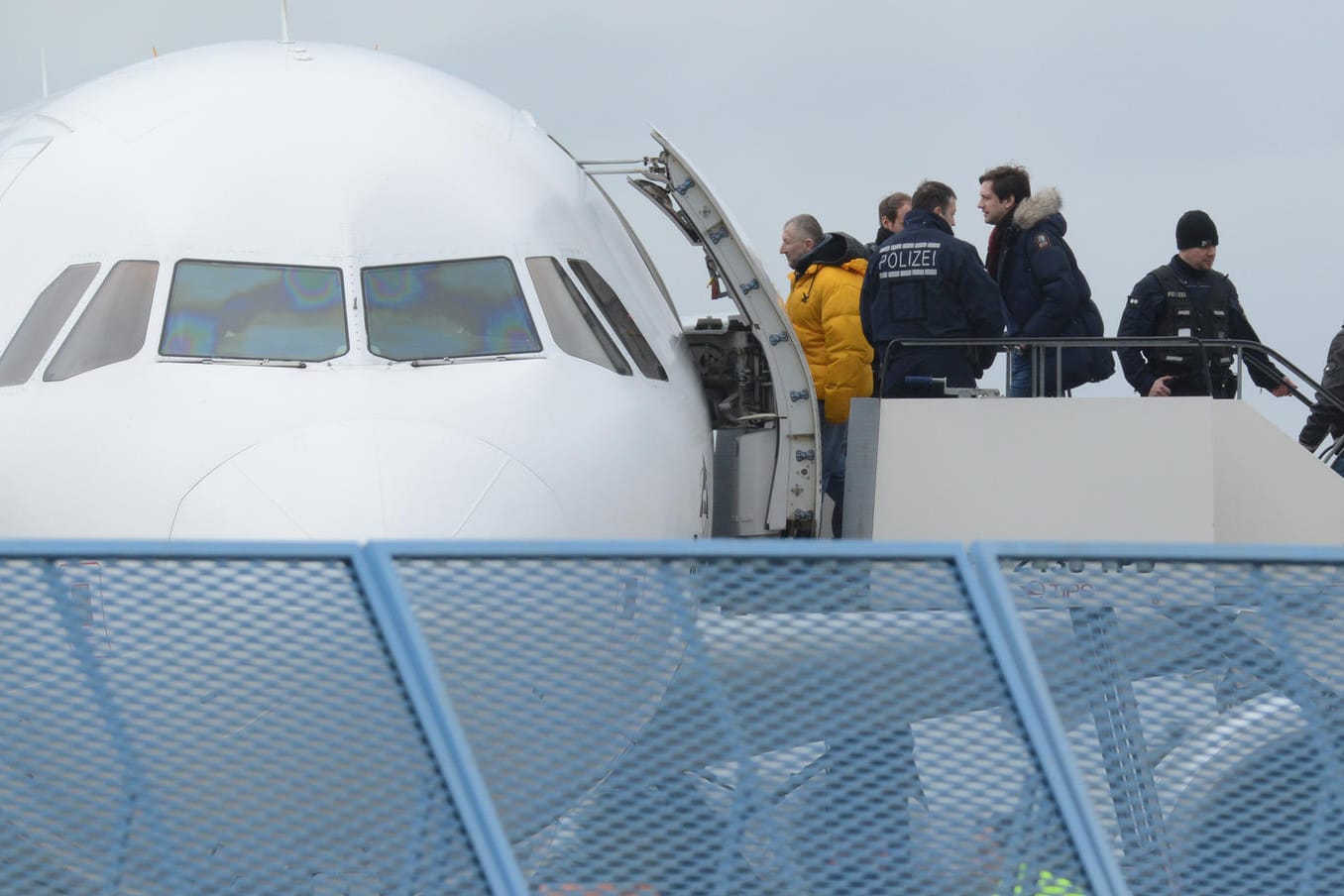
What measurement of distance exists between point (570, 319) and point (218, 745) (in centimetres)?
456

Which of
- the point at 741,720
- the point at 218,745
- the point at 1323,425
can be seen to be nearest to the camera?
the point at 218,745

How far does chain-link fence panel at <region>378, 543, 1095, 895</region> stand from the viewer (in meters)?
4.79

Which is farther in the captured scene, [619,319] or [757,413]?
[757,413]

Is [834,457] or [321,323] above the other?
[321,323]

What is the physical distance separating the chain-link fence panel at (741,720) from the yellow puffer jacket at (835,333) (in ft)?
25.5

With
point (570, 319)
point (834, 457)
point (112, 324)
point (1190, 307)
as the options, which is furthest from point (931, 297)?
point (112, 324)

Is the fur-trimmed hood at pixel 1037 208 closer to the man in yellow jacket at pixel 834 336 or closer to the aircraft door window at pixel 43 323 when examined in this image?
the man in yellow jacket at pixel 834 336

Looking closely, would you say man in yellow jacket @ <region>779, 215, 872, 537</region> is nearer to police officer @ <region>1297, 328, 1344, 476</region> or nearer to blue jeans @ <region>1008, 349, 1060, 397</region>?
blue jeans @ <region>1008, 349, 1060, 397</region>

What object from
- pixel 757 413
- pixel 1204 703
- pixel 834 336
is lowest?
pixel 1204 703

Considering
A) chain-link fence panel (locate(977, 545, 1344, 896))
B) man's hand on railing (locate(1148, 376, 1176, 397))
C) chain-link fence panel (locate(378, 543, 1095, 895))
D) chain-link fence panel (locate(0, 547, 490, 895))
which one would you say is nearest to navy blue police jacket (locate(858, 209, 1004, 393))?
man's hand on railing (locate(1148, 376, 1176, 397))

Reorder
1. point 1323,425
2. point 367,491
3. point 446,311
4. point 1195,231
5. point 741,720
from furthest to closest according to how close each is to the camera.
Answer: point 1323,425
point 1195,231
point 446,311
point 367,491
point 741,720

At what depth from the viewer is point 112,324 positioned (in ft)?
27.0

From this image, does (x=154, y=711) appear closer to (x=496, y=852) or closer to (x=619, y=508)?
(x=496, y=852)

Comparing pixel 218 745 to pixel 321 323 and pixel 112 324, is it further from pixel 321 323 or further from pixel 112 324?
pixel 112 324
